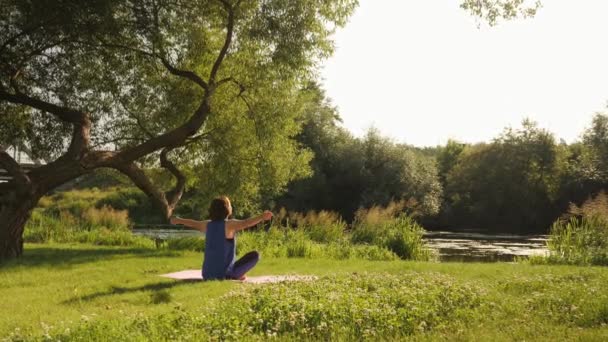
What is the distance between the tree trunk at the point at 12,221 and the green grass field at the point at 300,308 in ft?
6.32

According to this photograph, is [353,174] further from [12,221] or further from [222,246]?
[222,246]

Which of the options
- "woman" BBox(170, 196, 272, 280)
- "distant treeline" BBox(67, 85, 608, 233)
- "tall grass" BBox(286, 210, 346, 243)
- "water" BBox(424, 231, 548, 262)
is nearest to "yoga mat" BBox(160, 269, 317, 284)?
"woman" BBox(170, 196, 272, 280)

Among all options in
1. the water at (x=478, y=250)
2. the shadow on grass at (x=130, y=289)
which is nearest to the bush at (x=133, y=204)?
the water at (x=478, y=250)

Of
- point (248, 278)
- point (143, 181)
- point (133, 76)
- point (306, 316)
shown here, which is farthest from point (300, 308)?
point (133, 76)

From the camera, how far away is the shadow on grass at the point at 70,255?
12289 mm

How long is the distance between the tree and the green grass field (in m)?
3.66

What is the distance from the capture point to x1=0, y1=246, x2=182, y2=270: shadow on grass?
484 inches

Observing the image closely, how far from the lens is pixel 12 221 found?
1277 centimetres

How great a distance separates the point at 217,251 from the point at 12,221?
18.0ft

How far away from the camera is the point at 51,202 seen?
38375mm

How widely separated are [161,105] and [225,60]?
8.19 ft

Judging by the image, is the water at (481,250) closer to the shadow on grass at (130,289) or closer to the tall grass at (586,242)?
the tall grass at (586,242)

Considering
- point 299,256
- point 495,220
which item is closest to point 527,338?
point 299,256

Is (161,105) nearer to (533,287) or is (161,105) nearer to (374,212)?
(374,212)
